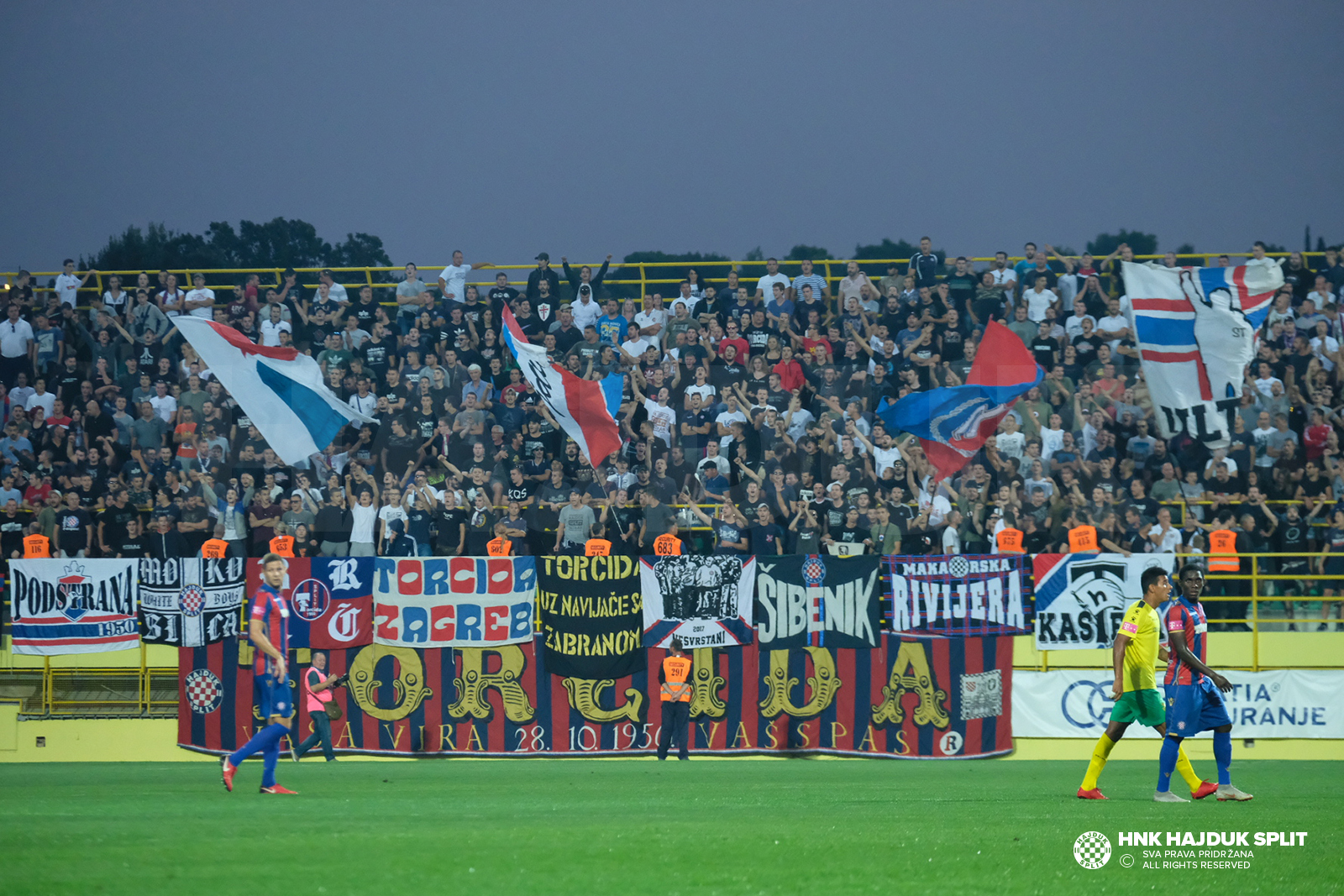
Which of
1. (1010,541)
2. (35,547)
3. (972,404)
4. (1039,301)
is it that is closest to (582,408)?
(972,404)

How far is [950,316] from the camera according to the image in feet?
76.1

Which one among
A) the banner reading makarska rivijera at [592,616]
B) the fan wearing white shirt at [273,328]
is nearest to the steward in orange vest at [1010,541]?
the banner reading makarska rivijera at [592,616]

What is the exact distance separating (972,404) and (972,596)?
3064 mm

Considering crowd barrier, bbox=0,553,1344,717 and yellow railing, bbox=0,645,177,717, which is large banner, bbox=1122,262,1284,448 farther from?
yellow railing, bbox=0,645,177,717

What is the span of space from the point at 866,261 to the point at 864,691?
38.1 feet

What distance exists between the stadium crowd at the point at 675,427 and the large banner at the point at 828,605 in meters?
0.74

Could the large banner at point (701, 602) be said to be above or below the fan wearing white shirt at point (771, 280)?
below

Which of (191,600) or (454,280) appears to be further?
(454,280)

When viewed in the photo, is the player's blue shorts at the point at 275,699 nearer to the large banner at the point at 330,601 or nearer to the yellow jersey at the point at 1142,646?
the yellow jersey at the point at 1142,646

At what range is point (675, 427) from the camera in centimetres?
2230

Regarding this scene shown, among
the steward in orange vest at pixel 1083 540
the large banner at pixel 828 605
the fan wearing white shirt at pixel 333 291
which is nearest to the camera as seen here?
the steward in orange vest at pixel 1083 540

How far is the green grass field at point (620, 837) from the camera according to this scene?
289 inches

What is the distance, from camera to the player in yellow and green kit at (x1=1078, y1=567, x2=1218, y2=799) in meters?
10.8

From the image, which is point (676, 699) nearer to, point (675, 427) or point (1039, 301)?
point (675, 427)
